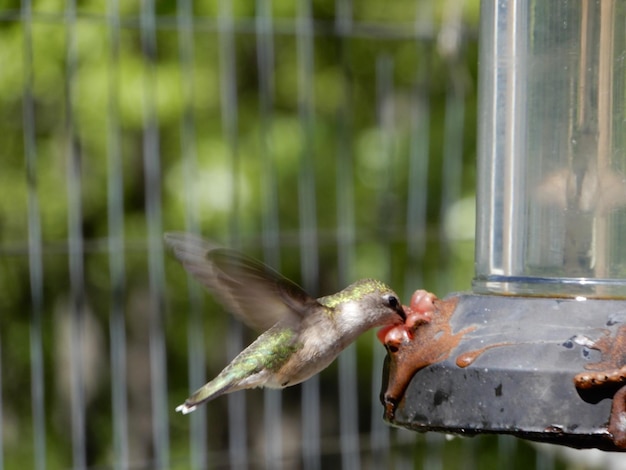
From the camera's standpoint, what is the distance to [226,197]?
575 cm

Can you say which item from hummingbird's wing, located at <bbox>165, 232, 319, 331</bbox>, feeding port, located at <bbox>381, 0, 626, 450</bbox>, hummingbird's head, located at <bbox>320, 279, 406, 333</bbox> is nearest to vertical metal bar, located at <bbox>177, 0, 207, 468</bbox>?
hummingbird's head, located at <bbox>320, 279, 406, 333</bbox>

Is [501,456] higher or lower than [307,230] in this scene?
lower

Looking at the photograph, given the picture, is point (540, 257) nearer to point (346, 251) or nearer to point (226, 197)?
point (346, 251)

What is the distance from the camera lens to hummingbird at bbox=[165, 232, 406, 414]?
2660 millimetres

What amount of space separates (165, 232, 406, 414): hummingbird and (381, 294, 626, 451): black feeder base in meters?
0.31

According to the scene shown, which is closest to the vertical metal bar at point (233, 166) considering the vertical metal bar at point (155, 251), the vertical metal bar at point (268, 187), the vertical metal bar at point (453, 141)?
the vertical metal bar at point (268, 187)

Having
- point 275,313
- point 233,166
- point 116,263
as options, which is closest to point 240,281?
point 275,313

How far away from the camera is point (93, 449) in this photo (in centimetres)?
587

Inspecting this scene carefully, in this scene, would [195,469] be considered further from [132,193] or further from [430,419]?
[430,419]

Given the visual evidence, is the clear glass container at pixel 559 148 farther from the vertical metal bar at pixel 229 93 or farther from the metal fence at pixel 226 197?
the metal fence at pixel 226 197

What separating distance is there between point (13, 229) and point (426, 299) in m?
3.74

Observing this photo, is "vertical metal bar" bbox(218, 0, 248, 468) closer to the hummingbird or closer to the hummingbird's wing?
the hummingbird

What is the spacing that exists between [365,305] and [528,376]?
932 millimetres

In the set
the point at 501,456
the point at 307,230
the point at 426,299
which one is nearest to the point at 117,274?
the point at 307,230
